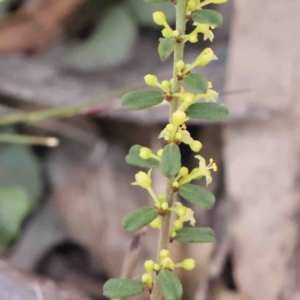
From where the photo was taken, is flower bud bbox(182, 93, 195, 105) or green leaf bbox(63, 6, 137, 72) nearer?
flower bud bbox(182, 93, 195, 105)

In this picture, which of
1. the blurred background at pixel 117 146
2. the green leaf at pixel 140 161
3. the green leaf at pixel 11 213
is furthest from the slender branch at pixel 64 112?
the green leaf at pixel 140 161

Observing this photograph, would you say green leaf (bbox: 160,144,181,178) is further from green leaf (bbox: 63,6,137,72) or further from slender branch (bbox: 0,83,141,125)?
green leaf (bbox: 63,6,137,72)

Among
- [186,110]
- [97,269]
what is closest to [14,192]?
[97,269]

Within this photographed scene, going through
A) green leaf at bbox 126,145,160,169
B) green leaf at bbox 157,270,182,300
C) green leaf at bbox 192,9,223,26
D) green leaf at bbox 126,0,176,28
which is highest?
green leaf at bbox 126,0,176,28

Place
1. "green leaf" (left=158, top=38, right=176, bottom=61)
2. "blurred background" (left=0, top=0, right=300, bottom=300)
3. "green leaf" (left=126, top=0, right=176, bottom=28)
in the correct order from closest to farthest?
"green leaf" (left=158, top=38, right=176, bottom=61)
"blurred background" (left=0, top=0, right=300, bottom=300)
"green leaf" (left=126, top=0, right=176, bottom=28)

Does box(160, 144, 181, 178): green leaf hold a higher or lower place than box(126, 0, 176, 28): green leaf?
lower

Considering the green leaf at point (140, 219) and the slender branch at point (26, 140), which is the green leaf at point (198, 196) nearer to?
the green leaf at point (140, 219)

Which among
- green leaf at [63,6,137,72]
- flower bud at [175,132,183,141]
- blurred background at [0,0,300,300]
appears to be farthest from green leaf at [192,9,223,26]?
green leaf at [63,6,137,72]
